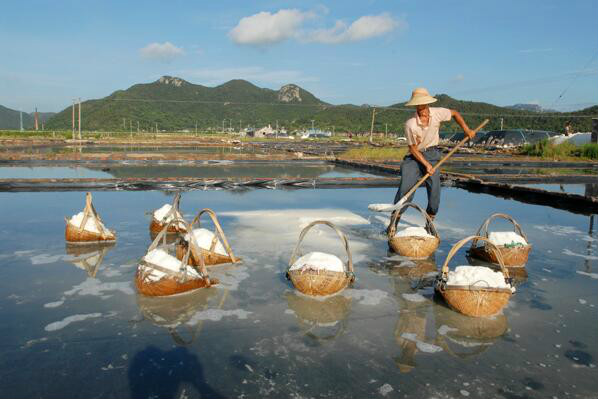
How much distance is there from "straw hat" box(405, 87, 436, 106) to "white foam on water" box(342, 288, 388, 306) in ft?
6.83

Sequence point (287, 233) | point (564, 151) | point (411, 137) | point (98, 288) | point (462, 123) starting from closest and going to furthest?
point (98, 288), point (462, 123), point (411, 137), point (287, 233), point (564, 151)

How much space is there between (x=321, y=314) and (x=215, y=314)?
2.00 feet

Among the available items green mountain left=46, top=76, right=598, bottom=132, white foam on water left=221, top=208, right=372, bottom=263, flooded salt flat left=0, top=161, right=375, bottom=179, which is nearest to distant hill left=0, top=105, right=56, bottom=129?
green mountain left=46, top=76, right=598, bottom=132

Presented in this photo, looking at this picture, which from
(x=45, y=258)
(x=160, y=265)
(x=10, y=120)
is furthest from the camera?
(x=10, y=120)

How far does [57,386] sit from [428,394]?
1520 millimetres

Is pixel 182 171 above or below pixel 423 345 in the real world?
below

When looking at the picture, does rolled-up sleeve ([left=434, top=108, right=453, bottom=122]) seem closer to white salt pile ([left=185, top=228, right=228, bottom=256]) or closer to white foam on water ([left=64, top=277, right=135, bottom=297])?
white salt pile ([left=185, top=228, right=228, bottom=256])

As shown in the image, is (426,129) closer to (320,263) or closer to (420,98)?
(420,98)

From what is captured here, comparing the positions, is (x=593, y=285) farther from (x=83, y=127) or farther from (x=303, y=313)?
(x=83, y=127)

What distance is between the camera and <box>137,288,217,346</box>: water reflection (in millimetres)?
2432

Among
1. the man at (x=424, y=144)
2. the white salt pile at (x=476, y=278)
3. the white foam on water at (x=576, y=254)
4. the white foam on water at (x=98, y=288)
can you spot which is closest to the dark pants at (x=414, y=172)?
the man at (x=424, y=144)

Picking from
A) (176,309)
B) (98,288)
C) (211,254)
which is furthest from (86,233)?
(176,309)

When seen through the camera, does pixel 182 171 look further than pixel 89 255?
Yes

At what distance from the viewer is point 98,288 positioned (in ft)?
10.1
